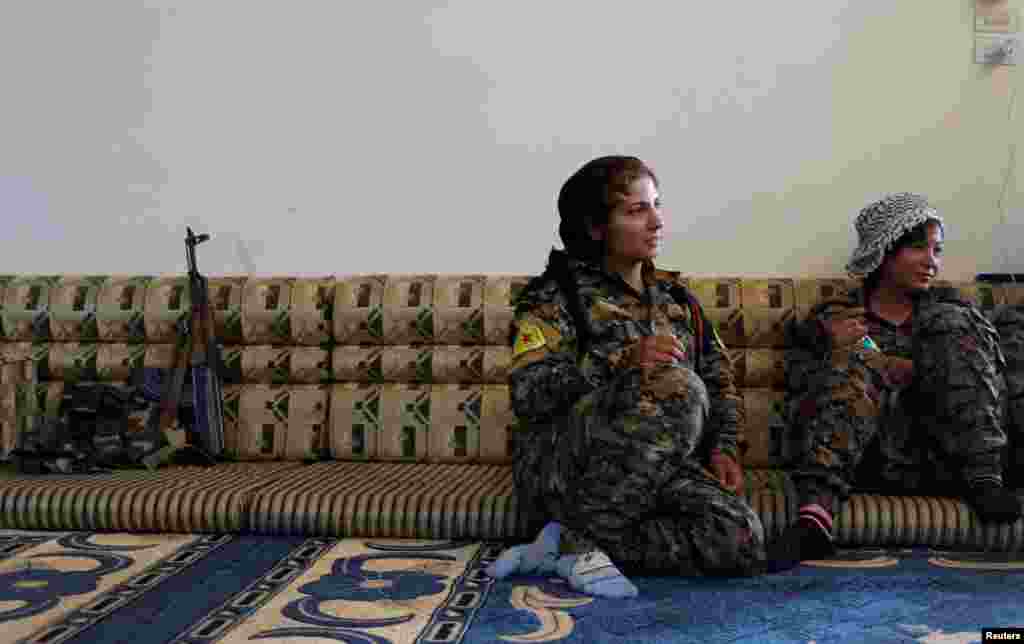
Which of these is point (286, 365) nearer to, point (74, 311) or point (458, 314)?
point (458, 314)

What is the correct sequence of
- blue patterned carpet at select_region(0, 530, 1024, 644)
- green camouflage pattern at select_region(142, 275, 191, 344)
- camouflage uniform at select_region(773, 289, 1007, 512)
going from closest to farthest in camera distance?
blue patterned carpet at select_region(0, 530, 1024, 644) → camouflage uniform at select_region(773, 289, 1007, 512) → green camouflage pattern at select_region(142, 275, 191, 344)

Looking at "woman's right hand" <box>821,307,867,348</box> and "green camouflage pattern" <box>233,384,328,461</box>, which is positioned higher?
"woman's right hand" <box>821,307,867,348</box>

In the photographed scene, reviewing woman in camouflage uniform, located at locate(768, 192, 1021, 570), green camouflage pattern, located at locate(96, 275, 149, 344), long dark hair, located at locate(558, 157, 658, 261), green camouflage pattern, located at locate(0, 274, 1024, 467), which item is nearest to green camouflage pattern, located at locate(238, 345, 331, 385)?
green camouflage pattern, located at locate(0, 274, 1024, 467)

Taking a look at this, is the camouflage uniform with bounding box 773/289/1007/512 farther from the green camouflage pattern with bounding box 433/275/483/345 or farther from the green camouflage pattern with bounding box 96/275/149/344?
the green camouflage pattern with bounding box 96/275/149/344

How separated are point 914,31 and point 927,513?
1.58 m

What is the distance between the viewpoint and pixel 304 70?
3311mm

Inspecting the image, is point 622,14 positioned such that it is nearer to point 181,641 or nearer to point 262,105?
point 262,105

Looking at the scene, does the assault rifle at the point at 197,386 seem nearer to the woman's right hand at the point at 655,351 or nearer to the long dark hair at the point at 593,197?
the long dark hair at the point at 593,197

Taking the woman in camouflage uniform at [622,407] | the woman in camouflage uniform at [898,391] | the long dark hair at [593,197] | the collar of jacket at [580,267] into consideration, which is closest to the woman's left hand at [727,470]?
the woman in camouflage uniform at [622,407]

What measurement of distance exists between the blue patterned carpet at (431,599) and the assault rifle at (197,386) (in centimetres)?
54

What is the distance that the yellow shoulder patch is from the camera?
222cm

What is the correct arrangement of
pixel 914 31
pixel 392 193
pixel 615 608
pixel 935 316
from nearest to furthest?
1. pixel 615 608
2. pixel 935 316
3. pixel 914 31
4. pixel 392 193

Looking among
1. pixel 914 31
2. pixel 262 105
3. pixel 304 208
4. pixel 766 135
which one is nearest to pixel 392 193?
pixel 304 208

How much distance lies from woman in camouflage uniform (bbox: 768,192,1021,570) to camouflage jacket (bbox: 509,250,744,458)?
225 mm
